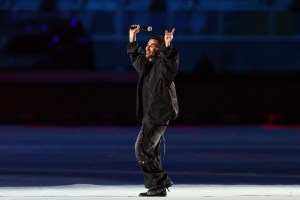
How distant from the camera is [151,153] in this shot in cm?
1184

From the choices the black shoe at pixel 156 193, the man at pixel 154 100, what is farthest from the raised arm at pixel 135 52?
the black shoe at pixel 156 193

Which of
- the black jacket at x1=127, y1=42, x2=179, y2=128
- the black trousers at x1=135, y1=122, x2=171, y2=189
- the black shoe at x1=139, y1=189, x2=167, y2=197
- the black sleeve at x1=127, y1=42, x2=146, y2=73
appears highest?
the black sleeve at x1=127, y1=42, x2=146, y2=73

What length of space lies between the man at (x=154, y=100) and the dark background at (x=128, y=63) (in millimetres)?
12780

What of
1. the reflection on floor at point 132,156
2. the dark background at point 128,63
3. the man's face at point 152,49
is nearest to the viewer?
the man's face at point 152,49

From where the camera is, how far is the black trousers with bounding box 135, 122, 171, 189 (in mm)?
11812

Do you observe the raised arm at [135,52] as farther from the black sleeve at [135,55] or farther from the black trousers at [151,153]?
the black trousers at [151,153]

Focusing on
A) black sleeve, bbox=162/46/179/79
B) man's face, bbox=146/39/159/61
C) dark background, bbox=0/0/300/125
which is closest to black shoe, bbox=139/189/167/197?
black sleeve, bbox=162/46/179/79

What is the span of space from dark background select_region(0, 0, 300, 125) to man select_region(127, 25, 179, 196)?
503 inches

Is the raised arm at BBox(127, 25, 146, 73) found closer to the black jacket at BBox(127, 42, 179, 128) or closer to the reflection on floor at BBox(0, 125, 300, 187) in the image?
the black jacket at BBox(127, 42, 179, 128)

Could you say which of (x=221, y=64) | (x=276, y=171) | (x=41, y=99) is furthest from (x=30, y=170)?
(x=221, y=64)

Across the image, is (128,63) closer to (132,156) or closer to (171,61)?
(132,156)

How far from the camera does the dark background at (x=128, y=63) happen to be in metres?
25.1

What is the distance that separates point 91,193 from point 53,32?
813 inches

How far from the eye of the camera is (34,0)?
38844 millimetres
